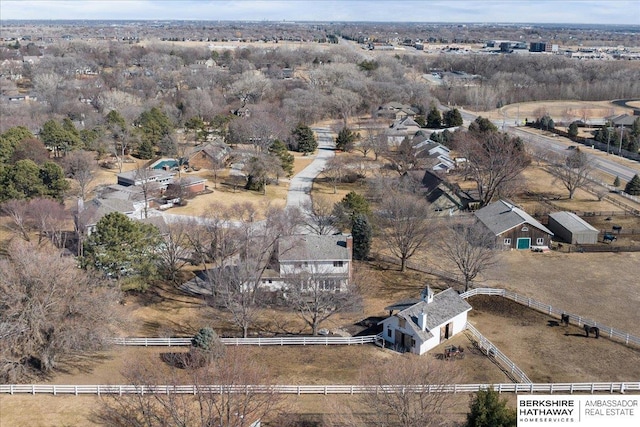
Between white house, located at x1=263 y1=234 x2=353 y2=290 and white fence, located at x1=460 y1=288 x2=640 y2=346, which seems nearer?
white fence, located at x1=460 y1=288 x2=640 y2=346

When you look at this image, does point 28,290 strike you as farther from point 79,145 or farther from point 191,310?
point 79,145

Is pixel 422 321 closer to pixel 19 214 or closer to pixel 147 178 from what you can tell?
pixel 19 214

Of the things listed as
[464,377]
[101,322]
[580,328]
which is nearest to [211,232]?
[101,322]

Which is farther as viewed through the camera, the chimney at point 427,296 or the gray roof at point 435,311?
the chimney at point 427,296

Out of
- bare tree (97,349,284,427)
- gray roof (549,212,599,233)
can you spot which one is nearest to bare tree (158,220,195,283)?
bare tree (97,349,284,427)

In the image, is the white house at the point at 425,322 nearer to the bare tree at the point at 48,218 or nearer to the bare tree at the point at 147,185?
the bare tree at the point at 48,218

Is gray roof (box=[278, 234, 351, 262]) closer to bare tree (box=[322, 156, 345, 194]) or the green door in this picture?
the green door

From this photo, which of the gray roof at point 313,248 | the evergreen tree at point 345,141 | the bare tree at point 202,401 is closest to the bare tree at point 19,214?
the gray roof at point 313,248
